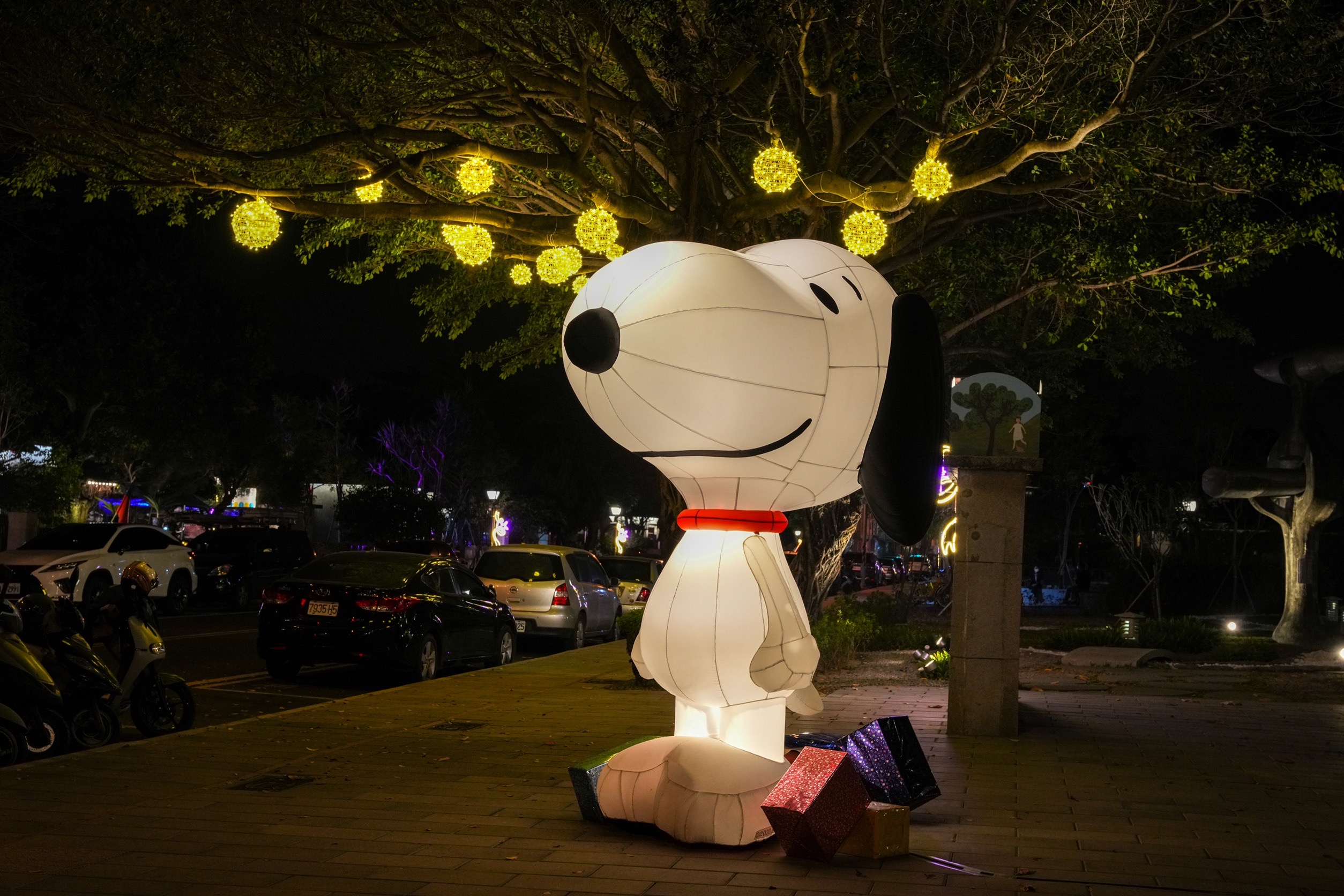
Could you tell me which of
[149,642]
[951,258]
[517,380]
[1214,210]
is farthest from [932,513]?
[517,380]

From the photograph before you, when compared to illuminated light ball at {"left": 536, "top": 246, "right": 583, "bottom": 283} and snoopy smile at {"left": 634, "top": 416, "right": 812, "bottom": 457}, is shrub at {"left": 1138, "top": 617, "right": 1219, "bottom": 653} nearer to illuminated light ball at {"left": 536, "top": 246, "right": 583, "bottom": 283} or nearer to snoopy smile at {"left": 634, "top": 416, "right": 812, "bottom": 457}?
illuminated light ball at {"left": 536, "top": 246, "right": 583, "bottom": 283}

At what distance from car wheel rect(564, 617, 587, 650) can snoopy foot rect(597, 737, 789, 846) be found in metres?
12.6

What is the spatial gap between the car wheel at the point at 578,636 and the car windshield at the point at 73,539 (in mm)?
7971

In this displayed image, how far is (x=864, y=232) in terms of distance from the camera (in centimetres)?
981

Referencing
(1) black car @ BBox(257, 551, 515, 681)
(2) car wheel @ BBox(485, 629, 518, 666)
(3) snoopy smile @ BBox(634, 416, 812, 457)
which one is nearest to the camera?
(3) snoopy smile @ BBox(634, 416, 812, 457)

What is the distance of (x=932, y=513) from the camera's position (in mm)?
6637

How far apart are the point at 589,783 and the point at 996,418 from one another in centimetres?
494

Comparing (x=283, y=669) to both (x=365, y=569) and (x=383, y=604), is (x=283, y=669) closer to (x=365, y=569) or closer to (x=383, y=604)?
(x=365, y=569)

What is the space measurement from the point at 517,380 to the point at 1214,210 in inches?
1794

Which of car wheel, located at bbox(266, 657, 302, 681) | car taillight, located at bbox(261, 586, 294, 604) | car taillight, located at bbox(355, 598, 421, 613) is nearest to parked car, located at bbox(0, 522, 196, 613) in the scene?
car wheel, located at bbox(266, 657, 302, 681)

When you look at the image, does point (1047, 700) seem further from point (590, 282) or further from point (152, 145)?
point (152, 145)

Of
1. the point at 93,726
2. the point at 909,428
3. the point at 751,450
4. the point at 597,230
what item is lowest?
the point at 93,726

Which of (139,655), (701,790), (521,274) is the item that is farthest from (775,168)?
(139,655)

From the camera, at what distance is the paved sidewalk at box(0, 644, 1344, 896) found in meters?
5.47
